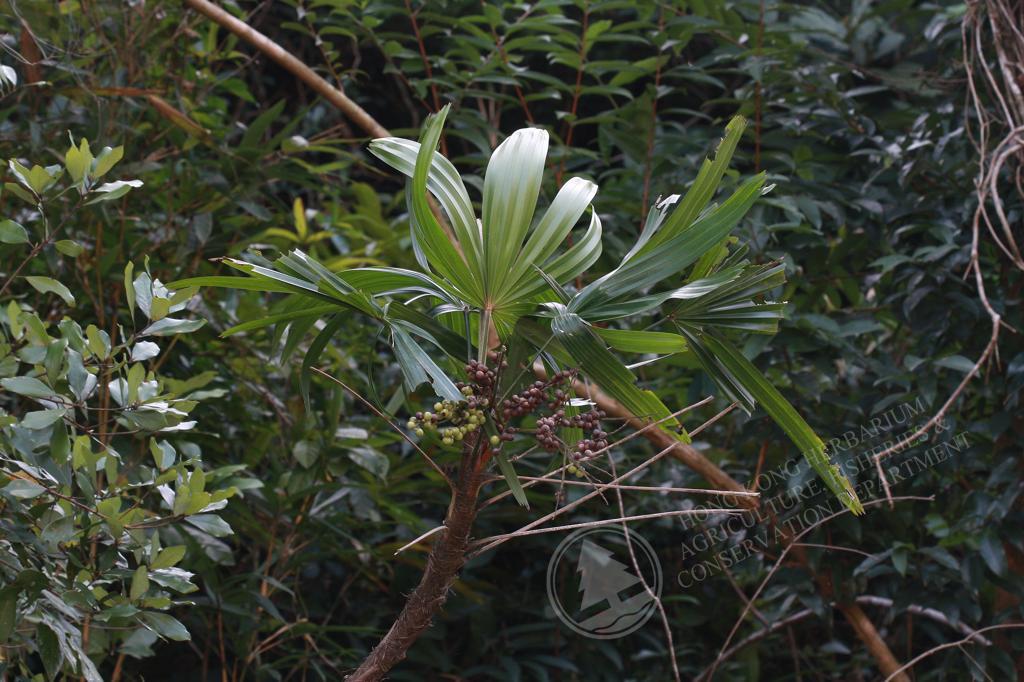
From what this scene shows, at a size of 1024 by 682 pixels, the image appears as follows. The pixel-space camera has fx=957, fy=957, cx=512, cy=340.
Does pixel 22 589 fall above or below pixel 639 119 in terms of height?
below

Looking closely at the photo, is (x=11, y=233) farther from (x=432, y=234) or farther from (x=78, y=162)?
(x=432, y=234)

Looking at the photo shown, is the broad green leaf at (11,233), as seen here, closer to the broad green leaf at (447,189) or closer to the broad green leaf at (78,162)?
the broad green leaf at (78,162)

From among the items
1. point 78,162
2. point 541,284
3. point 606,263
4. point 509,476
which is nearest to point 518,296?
point 541,284

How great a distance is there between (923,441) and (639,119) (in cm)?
66

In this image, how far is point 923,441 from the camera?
4.43 ft

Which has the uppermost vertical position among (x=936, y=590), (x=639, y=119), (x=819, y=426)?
(x=639, y=119)

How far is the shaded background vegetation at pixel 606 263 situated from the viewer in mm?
1355

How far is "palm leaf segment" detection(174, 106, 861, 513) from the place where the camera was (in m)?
0.63

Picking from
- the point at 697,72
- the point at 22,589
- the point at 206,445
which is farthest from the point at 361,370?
the point at 22,589

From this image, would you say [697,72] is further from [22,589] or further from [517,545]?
[22,589]

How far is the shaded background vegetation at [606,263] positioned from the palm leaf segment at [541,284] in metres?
0.63

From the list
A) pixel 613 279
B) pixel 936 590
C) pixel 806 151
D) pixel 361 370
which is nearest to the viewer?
pixel 613 279

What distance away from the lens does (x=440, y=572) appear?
2.27 feet

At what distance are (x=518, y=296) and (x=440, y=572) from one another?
207 mm
